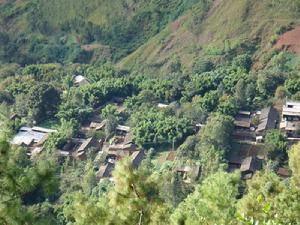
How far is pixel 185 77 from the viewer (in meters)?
38.2

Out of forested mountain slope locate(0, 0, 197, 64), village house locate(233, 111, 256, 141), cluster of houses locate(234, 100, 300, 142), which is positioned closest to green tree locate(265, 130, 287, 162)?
cluster of houses locate(234, 100, 300, 142)

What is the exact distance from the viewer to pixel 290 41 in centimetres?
4094

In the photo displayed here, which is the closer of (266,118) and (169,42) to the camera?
(266,118)

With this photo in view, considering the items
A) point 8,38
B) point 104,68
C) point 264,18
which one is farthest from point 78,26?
point 264,18

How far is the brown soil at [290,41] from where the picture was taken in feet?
132

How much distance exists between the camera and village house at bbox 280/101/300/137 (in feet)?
98.2

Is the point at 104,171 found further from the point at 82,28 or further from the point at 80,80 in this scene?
the point at 82,28

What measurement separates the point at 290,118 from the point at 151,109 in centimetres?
755

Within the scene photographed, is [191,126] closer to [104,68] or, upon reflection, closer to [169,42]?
[104,68]

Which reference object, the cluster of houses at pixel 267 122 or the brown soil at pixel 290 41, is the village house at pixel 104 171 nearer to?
the cluster of houses at pixel 267 122

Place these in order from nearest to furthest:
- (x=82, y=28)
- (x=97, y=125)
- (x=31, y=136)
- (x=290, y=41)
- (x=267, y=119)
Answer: (x=267, y=119) → (x=31, y=136) → (x=97, y=125) → (x=290, y=41) → (x=82, y=28)

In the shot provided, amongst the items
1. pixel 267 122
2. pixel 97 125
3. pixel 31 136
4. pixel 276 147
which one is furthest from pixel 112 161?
pixel 267 122

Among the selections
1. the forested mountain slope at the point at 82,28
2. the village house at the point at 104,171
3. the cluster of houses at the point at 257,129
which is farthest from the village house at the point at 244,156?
the forested mountain slope at the point at 82,28

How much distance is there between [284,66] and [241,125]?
890 cm
